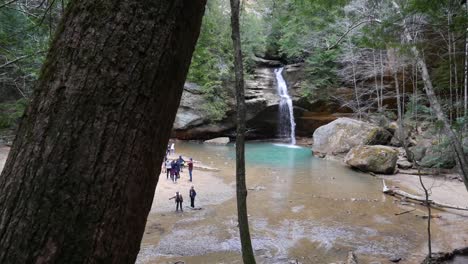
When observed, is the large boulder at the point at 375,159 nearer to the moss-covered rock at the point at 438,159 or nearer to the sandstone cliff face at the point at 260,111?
the moss-covered rock at the point at 438,159

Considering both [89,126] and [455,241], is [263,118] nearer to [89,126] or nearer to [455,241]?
[455,241]

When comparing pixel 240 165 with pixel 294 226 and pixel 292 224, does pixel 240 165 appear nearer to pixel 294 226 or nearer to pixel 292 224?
pixel 294 226

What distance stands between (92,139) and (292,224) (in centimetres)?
1063

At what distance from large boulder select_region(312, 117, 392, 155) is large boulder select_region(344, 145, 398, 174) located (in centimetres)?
306

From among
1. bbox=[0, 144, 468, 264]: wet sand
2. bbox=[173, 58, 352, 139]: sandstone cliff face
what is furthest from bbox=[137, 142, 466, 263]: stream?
bbox=[173, 58, 352, 139]: sandstone cliff face

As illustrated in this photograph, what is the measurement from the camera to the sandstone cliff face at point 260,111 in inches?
1182

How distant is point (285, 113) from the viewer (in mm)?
30766

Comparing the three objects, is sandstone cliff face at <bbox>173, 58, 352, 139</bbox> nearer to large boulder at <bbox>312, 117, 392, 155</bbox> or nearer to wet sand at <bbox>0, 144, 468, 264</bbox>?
large boulder at <bbox>312, 117, 392, 155</bbox>

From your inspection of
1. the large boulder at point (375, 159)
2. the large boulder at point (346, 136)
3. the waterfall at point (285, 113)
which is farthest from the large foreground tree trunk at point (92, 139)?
the waterfall at point (285, 113)

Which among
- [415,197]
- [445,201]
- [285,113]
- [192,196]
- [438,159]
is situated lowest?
[445,201]

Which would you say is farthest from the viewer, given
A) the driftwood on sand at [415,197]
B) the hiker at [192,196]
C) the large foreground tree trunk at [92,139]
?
the driftwood on sand at [415,197]

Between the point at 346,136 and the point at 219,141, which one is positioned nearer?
the point at 346,136

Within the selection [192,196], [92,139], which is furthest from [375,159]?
[92,139]

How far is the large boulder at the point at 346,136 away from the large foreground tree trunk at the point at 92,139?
894 inches
